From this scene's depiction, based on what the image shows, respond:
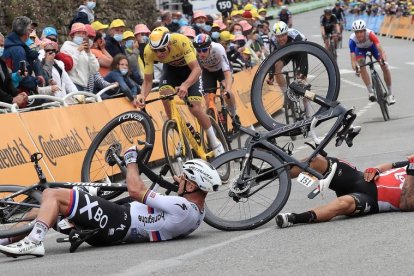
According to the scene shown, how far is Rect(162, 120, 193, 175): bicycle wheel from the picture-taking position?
12.1 meters

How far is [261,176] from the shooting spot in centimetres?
935

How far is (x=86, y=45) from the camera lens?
54.5 ft

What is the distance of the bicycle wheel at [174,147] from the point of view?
12.1 m

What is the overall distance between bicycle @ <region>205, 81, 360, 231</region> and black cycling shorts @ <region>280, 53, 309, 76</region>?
123cm

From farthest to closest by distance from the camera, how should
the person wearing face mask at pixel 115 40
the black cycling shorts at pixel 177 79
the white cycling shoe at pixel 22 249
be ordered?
the person wearing face mask at pixel 115 40 < the black cycling shorts at pixel 177 79 < the white cycling shoe at pixel 22 249

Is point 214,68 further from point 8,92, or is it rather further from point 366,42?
point 366,42

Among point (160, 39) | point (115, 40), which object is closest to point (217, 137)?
point (160, 39)

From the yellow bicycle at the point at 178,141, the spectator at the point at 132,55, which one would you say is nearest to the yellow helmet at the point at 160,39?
the yellow bicycle at the point at 178,141

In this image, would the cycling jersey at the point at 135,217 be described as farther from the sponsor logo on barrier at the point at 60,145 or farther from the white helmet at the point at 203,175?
the sponsor logo on barrier at the point at 60,145

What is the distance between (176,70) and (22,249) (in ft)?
16.0

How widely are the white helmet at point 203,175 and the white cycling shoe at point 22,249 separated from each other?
1338 millimetres

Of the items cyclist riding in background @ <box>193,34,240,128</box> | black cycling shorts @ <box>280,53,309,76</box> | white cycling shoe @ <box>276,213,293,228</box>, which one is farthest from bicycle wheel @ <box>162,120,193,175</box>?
white cycling shoe @ <box>276,213,293,228</box>

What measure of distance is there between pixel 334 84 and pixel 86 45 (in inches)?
264

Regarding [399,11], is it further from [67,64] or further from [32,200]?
[32,200]
